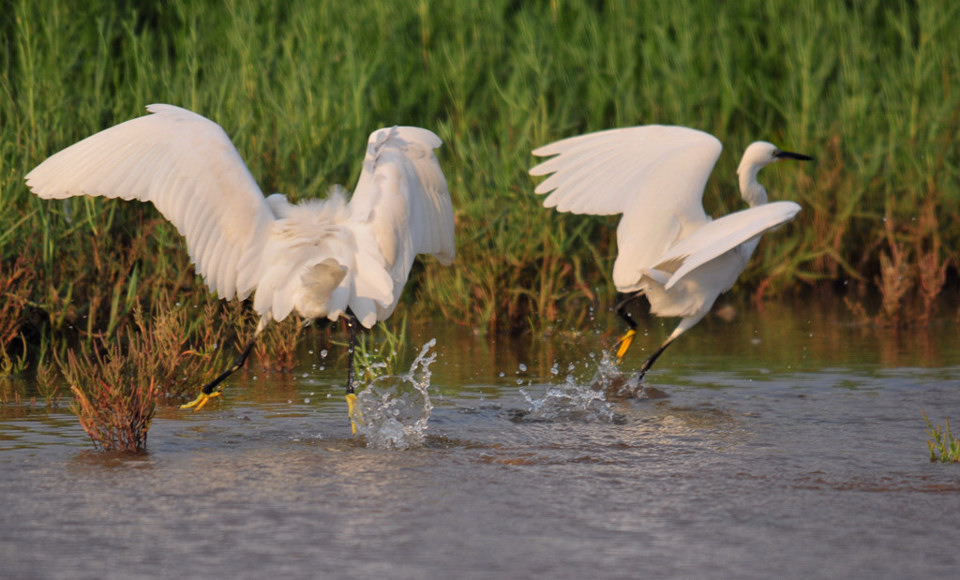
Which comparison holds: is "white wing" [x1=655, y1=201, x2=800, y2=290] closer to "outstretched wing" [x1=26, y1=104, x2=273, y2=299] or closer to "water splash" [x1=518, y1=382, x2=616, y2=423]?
"water splash" [x1=518, y1=382, x2=616, y2=423]

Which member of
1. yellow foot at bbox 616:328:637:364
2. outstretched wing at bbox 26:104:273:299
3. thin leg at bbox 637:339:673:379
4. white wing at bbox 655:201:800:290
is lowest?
thin leg at bbox 637:339:673:379

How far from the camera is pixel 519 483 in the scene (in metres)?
4.89

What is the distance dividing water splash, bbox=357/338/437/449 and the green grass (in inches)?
68.4

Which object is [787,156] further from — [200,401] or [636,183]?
[200,401]

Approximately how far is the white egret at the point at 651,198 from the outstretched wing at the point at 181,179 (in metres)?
1.86

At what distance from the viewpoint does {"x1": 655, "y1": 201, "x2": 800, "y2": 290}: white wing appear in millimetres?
6070

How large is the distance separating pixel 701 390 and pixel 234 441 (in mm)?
2442

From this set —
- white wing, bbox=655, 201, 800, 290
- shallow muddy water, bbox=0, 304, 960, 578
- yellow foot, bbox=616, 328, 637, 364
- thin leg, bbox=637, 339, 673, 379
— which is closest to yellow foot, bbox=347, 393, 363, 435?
shallow muddy water, bbox=0, 304, 960, 578

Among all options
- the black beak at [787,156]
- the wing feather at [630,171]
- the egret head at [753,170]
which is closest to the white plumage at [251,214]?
the wing feather at [630,171]

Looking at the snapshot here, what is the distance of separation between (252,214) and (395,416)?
107 cm

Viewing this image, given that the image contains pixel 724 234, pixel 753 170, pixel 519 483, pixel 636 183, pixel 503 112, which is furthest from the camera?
pixel 503 112

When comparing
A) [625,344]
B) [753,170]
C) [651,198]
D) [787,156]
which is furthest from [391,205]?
[787,156]

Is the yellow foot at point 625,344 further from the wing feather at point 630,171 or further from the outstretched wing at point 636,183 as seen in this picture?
the wing feather at point 630,171

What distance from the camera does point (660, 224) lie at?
6.98m
